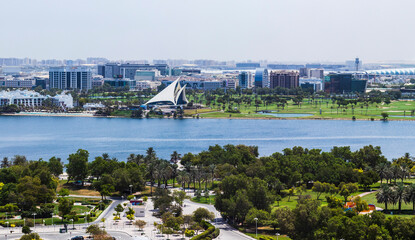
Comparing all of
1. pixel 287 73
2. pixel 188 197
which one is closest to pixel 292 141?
pixel 188 197

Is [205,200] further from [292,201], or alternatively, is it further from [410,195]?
[410,195]

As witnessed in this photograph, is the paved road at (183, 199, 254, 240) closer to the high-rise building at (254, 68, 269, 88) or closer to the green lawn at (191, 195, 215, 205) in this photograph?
the green lawn at (191, 195, 215, 205)

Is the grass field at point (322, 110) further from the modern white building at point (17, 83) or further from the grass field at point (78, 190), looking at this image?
the modern white building at point (17, 83)

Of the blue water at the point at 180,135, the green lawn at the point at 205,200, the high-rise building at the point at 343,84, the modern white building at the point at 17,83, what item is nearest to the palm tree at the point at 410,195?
the green lawn at the point at 205,200

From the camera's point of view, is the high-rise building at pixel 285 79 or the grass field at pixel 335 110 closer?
the grass field at pixel 335 110

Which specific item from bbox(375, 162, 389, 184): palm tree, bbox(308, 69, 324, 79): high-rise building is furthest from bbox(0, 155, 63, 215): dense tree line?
bbox(308, 69, 324, 79): high-rise building

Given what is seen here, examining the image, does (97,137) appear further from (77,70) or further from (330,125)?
(77,70)
